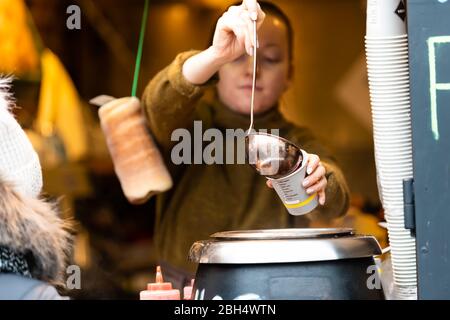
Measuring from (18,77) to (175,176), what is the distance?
1.50 metres

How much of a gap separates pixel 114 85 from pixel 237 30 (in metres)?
2.52

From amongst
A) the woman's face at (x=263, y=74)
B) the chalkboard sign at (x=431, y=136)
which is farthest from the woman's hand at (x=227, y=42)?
the chalkboard sign at (x=431, y=136)

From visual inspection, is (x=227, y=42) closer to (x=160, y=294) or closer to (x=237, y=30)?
(x=237, y=30)

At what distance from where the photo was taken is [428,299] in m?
1.88

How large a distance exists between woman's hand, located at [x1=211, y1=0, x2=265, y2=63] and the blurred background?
1.52 m

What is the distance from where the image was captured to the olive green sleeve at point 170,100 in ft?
8.61

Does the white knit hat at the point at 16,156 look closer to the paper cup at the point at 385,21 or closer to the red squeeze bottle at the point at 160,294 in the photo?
the red squeeze bottle at the point at 160,294

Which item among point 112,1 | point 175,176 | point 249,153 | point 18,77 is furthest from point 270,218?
point 112,1

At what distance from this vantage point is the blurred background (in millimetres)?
Result: 4191

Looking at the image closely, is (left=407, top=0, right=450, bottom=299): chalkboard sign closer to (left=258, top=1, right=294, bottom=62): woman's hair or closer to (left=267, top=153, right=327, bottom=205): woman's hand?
(left=267, top=153, right=327, bottom=205): woman's hand

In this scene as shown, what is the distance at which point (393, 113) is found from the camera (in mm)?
2068

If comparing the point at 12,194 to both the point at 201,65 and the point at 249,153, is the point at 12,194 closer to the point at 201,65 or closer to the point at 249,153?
the point at 249,153

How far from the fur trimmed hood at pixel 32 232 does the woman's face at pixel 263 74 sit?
1122 mm

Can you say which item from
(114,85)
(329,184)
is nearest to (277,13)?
(329,184)
